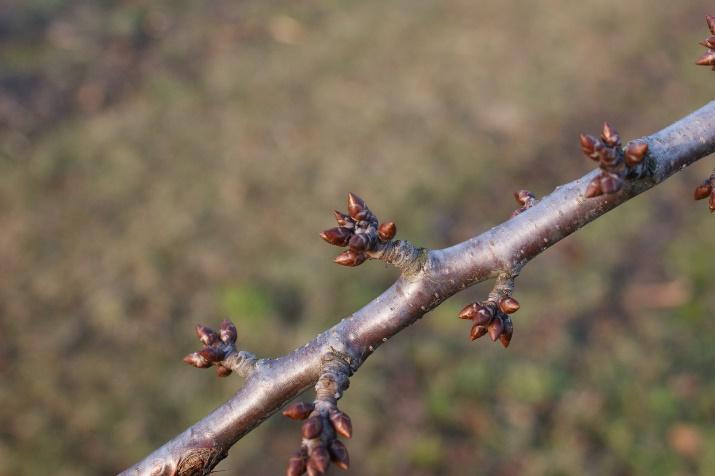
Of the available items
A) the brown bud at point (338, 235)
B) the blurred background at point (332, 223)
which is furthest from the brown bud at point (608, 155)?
the blurred background at point (332, 223)

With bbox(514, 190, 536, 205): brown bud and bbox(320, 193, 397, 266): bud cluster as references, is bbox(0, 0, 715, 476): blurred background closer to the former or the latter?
bbox(514, 190, 536, 205): brown bud

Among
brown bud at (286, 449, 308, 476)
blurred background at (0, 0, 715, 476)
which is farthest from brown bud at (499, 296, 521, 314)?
blurred background at (0, 0, 715, 476)

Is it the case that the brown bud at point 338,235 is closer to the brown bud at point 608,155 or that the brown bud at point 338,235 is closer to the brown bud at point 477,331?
the brown bud at point 477,331

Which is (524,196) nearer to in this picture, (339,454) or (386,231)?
(386,231)

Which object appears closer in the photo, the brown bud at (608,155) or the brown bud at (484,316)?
the brown bud at (608,155)

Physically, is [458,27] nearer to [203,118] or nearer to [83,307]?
[203,118]

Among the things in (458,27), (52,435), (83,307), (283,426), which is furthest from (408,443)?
(458,27)
